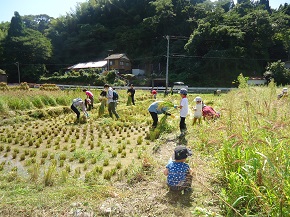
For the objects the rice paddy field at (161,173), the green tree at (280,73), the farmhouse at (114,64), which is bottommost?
the rice paddy field at (161,173)

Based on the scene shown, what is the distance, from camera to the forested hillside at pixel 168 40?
34.4 meters

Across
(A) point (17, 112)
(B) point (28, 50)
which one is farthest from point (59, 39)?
(A) point (17, 112)

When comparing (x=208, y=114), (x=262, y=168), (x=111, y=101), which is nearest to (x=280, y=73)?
(x=111, y=101)

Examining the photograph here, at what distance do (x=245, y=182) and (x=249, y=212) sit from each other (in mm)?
375

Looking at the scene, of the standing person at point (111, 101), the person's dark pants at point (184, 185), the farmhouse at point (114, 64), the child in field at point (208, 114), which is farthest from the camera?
the farmhouse at point (114, 64)

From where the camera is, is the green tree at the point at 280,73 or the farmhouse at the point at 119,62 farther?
the farmhouse at the point at 119,62

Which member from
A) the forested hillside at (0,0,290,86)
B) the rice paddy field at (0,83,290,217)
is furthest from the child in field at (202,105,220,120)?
the forested hillside at (0,0,290,86)

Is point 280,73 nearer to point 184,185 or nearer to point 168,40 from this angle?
point 168,40

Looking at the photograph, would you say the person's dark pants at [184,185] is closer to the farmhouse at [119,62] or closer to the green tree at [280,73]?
the green tree at [280,73]

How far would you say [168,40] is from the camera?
27391mm

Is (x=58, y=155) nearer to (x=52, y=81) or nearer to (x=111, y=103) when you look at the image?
(x=111, y=103)

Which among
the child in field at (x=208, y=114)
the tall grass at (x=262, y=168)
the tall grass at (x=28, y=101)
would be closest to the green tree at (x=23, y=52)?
the tall grass at (x=28, y=101)

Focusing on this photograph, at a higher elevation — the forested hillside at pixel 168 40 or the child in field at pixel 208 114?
the forested hillside at pixel 168 40

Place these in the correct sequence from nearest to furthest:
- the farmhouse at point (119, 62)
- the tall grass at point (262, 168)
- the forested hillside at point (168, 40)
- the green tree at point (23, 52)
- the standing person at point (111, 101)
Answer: the tall grass at point (262, 168) < the standing person at point (111, 101) < the forested hillside at point (168, 40) < the farmhouse at point (119, 62) < the green tree at point (23, 52)
